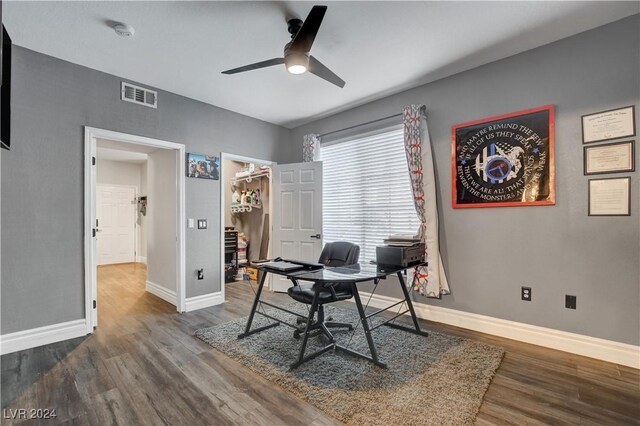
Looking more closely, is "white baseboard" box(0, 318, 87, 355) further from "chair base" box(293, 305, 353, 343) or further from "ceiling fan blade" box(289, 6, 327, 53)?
"ceiling fan blade" box(289, 6, 327, 53)

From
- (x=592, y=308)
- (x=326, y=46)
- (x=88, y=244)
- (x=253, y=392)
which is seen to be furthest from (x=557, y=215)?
(x=88, y=244)

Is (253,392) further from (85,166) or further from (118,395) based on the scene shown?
(85,166)

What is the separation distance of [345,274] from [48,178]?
2909mm

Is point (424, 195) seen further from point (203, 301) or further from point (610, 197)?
point (203, 301)

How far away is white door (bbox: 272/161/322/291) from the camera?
4352 millimetres

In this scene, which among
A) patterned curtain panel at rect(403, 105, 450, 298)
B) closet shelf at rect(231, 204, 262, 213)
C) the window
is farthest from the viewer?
closet shelf at rect(231, 204, 262, 213)

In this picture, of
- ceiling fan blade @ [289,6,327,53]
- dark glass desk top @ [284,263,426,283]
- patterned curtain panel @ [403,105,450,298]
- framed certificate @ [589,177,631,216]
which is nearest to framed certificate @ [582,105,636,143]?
framed certificate @ [589,177,631,216]

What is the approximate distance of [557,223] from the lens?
2.61 metres

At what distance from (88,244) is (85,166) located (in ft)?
2.59

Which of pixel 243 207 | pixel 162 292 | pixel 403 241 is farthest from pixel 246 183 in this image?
pixel 403 241

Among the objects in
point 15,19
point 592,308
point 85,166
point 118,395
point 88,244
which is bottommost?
point 118,395

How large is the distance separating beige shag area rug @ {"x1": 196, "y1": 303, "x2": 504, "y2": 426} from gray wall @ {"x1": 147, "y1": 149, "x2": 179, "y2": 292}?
1559 millimetres

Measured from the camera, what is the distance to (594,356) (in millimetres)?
2414

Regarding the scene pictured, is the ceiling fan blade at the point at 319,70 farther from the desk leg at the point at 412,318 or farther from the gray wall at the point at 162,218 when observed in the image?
the gray wall at the point at 162,218
